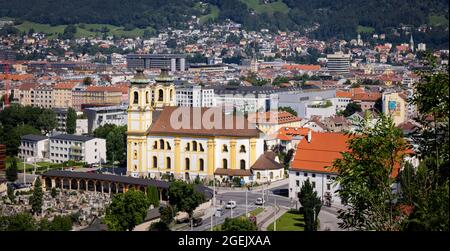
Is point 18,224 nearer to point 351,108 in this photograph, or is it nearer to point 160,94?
point 160,94

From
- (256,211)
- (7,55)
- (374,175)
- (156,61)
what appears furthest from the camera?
(156,61)

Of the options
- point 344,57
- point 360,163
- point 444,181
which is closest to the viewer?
point 444,181

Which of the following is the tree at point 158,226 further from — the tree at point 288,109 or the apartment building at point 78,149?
the tree at point 288,109

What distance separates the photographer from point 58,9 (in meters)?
62.7

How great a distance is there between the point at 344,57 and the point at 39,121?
26424 mm

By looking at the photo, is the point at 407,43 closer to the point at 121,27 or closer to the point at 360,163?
the point at 121,27

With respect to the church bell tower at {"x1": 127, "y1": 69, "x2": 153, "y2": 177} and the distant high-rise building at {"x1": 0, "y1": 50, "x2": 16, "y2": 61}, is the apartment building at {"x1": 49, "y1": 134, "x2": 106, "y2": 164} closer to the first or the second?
the church bell tower at {"x1": 127, "y1": 69, "x2": 153, "y2": 177}

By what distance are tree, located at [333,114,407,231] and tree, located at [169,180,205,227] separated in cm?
694

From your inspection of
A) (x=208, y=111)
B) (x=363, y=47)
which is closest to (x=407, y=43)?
(x=363, y=47)

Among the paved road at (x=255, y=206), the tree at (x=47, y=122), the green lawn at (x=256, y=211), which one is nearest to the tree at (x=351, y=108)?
the tree at (x=47, y=122)

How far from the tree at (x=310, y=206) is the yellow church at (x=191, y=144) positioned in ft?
9.81

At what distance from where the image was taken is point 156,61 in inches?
1861

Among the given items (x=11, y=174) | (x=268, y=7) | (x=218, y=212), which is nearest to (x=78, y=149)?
(x=11, y=174)

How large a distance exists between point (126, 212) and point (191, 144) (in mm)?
4498
